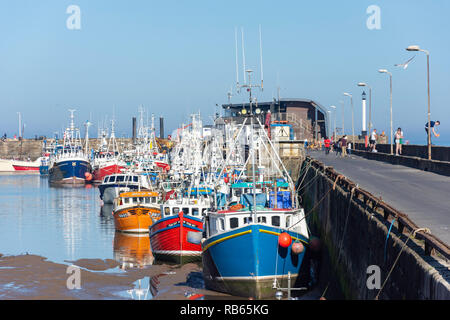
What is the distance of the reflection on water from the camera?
3600 cm

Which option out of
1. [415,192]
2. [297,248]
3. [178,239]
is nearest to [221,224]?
[297,248]

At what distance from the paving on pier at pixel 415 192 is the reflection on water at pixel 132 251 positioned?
468 inches

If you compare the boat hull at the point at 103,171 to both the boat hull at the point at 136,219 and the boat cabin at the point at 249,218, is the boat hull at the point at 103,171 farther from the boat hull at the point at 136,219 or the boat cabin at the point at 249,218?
the boat cabin at the point at 249,218

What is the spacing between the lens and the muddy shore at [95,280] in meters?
27.2

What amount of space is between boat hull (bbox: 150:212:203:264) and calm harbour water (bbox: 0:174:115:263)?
4818mm

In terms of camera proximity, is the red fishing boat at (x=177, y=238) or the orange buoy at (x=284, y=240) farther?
the red fishing boat at (x=177, y=238)

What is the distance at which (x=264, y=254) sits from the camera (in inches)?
922

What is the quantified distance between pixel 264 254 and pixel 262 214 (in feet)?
6.26

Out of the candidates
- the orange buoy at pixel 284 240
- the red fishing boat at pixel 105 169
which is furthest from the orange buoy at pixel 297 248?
the red fishing boat at pixel 105 169

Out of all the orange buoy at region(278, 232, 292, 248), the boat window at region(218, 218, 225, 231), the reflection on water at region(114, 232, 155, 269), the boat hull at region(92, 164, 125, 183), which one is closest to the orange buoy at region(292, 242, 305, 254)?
the orange buoy at region(278, 232, 292, 248)

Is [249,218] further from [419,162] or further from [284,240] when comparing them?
[419,162]

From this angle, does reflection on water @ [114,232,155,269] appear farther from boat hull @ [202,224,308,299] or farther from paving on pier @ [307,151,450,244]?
paving on pier @ [307,151,450,244]
